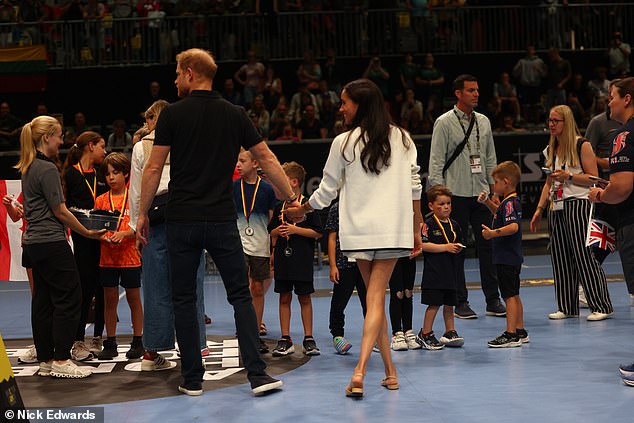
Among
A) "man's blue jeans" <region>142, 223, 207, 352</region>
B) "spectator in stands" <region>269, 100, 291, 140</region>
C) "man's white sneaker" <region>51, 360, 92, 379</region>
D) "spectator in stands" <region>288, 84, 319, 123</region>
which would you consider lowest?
"man's white sneaker" <region>51, 360, 92, 379</region>

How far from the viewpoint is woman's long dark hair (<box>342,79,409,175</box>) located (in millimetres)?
5398

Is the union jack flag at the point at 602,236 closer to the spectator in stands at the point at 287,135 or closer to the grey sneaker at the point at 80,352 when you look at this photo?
the grey sneaker at the point at 80,352

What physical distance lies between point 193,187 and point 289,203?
66cm

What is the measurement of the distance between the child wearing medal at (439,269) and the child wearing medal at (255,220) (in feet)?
4.18

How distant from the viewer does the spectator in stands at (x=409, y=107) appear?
1652cm

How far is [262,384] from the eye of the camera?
5535mm

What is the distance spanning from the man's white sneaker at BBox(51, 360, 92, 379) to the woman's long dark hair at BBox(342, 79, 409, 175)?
2.41 metres

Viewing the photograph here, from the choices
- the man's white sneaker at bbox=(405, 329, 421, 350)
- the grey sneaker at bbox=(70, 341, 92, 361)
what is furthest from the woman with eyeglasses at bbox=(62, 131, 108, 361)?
the man's white sneaker at bbox=(405, 329, 421, 350)

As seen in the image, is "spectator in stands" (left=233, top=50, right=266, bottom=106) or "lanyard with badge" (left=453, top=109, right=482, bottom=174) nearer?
"lanyard with badge" (left=453, top=109, right=482, bottom=174)

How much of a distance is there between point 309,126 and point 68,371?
9.94 metres

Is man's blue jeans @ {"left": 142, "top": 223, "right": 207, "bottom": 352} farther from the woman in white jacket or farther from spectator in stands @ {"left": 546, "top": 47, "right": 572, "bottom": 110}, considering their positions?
spectator in stands @ {"left": 546, "top": 47, "right": 572, "bottom": 110}

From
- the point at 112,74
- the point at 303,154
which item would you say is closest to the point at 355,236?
the point at 303,154

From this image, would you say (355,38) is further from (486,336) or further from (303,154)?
(486,336)

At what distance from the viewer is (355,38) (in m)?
18.5
